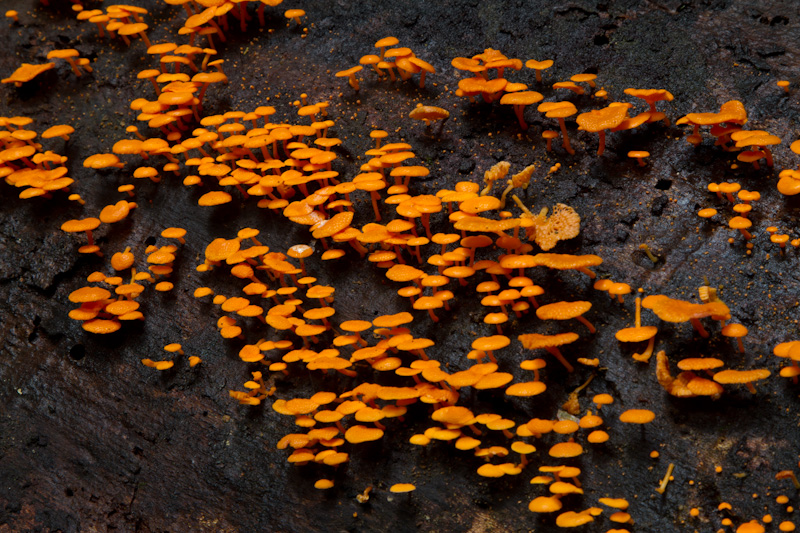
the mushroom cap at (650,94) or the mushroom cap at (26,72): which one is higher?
the mushroom cap at (26,72)

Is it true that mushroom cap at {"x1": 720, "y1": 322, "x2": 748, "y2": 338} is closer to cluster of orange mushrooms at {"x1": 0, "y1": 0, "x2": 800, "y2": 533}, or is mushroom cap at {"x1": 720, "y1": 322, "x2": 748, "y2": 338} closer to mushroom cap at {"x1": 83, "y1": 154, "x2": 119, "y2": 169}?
cluster of orange mushrooms at {"x1": 0, "y1": 0, "x2": 800, "y2": 533}

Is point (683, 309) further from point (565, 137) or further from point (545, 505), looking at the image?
point (565, 137)

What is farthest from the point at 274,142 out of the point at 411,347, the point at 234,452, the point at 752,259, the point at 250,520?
the point at 752,259

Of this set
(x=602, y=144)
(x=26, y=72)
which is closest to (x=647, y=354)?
(x=602, y=144)

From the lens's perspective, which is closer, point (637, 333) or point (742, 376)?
point (742, 376)

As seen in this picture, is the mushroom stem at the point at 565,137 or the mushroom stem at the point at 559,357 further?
the mushroom stem at the point at 565,137

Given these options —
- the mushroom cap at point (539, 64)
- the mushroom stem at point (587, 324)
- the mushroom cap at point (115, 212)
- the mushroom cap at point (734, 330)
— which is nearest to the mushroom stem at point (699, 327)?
the mushroom cap at point (734, 330)

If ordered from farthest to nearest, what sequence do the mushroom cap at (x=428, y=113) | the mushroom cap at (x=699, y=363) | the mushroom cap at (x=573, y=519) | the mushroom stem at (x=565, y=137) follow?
the mushroom cap at (x=428, y=113), the mushroom stem at (x=565, y=137), the mushroom cap at (x=699, y=363), the mushroom cap at (x=573, y=519)

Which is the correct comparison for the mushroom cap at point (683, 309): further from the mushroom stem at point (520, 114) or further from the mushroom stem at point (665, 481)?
the mushroom stem at point (520, 114)

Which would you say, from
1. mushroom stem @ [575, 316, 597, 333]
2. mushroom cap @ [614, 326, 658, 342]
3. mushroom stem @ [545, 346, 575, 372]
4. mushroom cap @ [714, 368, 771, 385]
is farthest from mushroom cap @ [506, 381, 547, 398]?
mushroom cap @ [714, 368, 771, 385]
